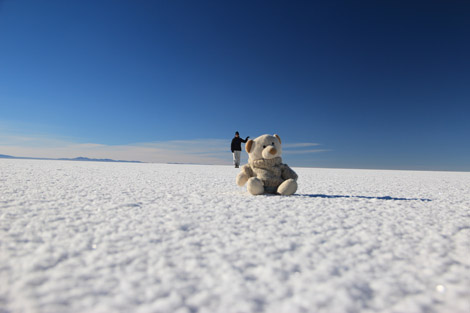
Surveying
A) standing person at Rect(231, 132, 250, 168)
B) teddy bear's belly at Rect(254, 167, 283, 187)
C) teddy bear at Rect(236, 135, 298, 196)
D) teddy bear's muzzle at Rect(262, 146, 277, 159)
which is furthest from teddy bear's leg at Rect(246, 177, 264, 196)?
standing person at Rect(231, 132, 250, 168)

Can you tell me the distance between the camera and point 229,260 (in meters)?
1.56

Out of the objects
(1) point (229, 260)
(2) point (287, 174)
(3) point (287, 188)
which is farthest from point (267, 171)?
(1) point (229, 260)

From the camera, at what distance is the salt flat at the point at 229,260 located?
1172 mm

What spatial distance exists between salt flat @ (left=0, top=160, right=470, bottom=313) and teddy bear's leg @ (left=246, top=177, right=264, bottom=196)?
117cm

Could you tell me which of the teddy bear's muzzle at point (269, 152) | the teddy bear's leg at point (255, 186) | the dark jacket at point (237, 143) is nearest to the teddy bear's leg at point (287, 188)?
the teddy bear's leg at point (255, 186)

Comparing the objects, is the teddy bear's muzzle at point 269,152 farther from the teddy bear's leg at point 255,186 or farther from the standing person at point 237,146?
the standing person at point 237,146

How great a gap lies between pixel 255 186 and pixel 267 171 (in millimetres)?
403

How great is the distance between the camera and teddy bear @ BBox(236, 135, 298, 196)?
13.1 feet

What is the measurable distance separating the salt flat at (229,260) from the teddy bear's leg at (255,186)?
1.17 metres

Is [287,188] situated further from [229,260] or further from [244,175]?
[229,260]

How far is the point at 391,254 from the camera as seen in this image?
67.4 inches

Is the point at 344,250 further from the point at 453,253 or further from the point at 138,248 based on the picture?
the point at 138,248

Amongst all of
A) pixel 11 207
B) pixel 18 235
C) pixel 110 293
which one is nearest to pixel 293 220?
pixel 110 293

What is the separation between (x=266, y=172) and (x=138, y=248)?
9.12 feet
